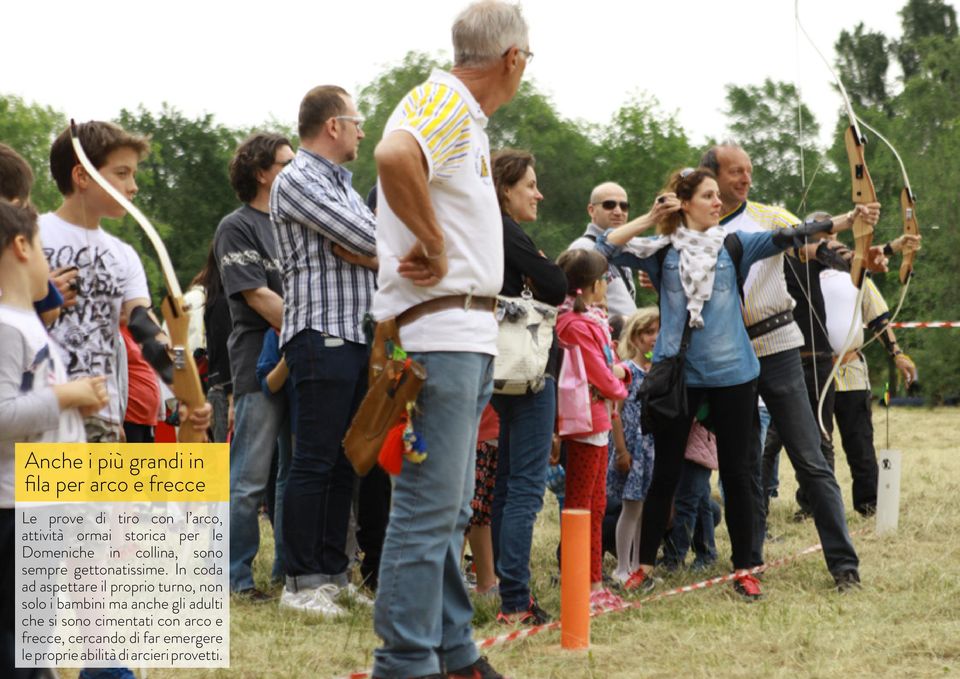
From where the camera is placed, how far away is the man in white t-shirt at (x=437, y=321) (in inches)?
143

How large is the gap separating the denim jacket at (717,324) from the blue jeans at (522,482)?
2.67 ft

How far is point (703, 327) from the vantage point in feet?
18.3

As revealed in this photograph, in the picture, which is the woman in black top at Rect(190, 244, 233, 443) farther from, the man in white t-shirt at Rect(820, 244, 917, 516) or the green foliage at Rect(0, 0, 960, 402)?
the green foliage at Rect(0, 0, 960, 402)

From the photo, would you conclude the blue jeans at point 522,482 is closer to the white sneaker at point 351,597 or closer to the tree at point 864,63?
the white sneaker at point 351,597

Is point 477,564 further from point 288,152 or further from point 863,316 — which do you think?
point 863,316

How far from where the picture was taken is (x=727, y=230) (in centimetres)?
583

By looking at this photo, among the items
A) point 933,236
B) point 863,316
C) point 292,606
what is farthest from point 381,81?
point 292,606

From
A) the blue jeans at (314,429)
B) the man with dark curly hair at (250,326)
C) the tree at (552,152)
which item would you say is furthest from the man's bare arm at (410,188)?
the tree at (552,152)

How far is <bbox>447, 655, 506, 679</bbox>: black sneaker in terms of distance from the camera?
3.88 meters

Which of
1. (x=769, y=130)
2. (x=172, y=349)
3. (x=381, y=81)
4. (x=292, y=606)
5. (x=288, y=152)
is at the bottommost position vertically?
(x=292, y=606)

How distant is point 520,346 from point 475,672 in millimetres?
1371

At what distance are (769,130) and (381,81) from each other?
1638 cm

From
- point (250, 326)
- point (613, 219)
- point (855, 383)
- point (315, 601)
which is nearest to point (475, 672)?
point (315, 601)

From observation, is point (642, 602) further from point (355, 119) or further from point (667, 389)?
point (355, 119)
